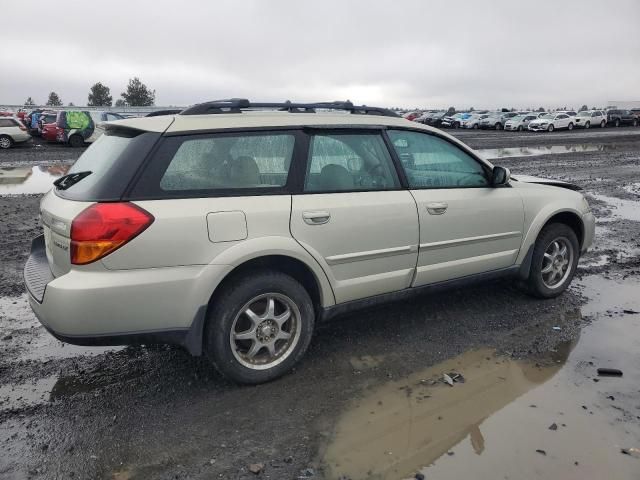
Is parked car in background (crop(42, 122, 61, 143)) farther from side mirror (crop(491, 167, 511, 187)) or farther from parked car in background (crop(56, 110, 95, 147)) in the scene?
side mirror (crop(491, 167, 511, 187))

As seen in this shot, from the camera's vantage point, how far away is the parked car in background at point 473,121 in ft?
153

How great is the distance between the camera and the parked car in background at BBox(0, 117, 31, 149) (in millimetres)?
21984

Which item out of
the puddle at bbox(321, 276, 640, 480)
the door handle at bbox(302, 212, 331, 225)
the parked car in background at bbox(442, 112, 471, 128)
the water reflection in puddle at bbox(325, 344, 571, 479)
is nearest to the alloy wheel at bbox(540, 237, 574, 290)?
the puddle at bbox(321, 276, 640, 480)

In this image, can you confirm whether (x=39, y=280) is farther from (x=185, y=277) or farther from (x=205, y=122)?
(x=205, y=122)

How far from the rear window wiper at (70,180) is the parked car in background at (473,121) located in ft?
153

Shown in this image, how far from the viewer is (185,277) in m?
3.09

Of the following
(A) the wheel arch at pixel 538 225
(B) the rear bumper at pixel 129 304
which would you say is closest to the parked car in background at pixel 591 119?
(A) the wheel arch at pixel 538 225

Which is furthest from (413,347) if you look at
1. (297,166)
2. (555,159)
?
(555,159)

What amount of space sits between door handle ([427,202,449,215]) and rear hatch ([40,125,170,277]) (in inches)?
80.3

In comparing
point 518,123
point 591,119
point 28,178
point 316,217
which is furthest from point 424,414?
point 591,119

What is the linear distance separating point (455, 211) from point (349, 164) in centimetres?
97

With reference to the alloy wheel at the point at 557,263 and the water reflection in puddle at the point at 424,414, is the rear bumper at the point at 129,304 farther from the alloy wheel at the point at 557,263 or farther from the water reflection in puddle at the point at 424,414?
the alloy wheel at the point at 557,263

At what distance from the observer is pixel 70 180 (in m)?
3.53

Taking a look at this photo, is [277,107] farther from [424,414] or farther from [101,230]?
[424,414]
